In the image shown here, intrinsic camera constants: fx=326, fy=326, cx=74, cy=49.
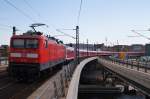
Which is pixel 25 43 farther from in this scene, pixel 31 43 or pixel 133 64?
pixel 133 64

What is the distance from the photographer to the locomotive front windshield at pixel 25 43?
76.9ft

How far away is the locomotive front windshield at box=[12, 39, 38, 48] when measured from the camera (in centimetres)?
2344

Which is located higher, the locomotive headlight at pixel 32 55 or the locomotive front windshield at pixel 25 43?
the locomotive front windshield at pixel 25 43

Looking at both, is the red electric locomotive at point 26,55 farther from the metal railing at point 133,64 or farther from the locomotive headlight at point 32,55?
the metal railing at point 133,64

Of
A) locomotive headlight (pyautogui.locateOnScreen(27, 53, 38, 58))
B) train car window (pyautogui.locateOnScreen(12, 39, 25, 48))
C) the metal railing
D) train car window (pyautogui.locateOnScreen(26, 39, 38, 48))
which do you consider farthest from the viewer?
the metal railing

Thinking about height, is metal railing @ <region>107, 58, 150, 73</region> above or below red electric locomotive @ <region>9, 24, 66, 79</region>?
below

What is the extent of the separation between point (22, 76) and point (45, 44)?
10.7 feet

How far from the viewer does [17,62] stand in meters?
23.1

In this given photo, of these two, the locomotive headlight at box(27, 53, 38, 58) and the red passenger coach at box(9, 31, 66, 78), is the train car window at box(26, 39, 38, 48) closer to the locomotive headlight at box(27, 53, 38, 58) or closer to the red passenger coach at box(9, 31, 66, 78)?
the red passenger coach at box(9, 31, 66, 78)

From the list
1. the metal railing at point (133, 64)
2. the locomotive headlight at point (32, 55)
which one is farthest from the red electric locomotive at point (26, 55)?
the metal railing at point (133, 64)

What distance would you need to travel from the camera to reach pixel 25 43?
23.6 meters

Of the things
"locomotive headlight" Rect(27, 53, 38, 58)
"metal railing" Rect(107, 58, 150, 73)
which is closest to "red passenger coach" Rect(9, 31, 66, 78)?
"locomotive headlight" Rect(27, 53, 38, 58)

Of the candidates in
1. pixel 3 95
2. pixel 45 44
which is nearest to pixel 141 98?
pixel 45 44

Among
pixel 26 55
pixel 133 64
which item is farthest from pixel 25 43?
pixel 133 64
